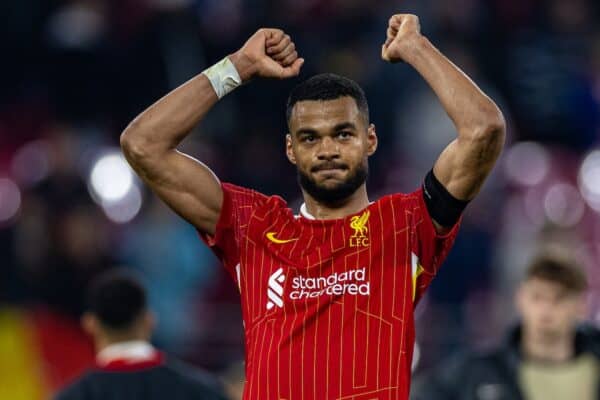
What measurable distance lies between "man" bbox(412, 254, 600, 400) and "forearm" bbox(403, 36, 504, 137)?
2.43m

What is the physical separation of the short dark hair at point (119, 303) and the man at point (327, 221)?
1.83 metres

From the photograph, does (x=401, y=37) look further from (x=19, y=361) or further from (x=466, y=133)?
(x=19, y=361)

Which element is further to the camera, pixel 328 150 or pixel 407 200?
pixel 407 200

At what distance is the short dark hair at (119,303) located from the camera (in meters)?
6.83

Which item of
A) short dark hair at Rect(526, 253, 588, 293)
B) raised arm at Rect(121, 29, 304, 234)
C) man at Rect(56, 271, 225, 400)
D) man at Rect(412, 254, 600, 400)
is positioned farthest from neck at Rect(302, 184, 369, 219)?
short dark hair at Rect(526, 253, 588, 293)

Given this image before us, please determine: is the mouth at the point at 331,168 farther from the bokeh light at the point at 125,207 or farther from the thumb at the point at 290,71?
the bokeh light at the point at 125,207

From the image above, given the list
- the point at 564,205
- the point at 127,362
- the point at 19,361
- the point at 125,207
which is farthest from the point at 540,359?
the point at 125,207

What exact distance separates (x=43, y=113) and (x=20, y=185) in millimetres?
910

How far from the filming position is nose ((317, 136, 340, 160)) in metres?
4.84

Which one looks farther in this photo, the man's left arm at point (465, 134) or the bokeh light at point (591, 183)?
the bokeh light at point (591, 183)

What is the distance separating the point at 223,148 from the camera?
10.9 meters

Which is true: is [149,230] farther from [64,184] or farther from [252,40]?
[252,40]

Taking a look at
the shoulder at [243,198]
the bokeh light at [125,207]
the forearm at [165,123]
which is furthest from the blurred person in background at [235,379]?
the forearm at [165,123]

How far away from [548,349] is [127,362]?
205cm
